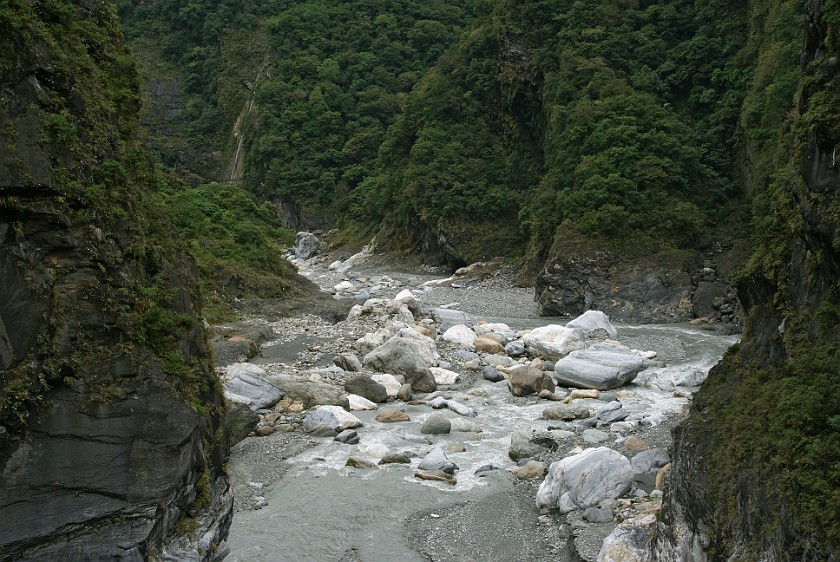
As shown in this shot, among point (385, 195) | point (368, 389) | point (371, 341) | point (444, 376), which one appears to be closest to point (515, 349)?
point (444, 376)

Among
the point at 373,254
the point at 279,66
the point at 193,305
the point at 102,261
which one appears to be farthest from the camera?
the point at 279,66

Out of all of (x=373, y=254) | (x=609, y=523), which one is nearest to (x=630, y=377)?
(x=609, y=523)

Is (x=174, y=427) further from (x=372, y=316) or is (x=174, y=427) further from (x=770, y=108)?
(x=770, y=108)

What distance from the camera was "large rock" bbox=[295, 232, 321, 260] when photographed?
55906 mm

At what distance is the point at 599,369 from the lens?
704 inches

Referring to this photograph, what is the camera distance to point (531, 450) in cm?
1318

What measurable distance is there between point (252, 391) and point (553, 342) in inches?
359

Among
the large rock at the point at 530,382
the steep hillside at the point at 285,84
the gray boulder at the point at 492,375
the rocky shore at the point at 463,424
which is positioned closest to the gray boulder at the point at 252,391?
the rocky shore at the point at 463,424

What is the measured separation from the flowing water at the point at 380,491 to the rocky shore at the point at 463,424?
46mm

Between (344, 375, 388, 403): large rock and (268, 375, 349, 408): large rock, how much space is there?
0.32 m

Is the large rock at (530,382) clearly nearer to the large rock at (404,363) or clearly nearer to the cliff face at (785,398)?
the large rock at (404,363)

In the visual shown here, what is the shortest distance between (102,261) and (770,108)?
28.1m

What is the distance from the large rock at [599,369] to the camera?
1773cm

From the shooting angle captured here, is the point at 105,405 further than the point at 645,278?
No
